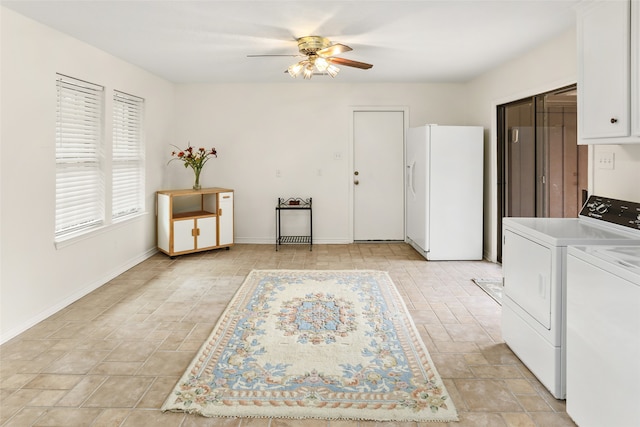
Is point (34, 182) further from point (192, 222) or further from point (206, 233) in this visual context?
point (206, 233)

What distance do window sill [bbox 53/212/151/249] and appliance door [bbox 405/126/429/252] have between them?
3.48 metres

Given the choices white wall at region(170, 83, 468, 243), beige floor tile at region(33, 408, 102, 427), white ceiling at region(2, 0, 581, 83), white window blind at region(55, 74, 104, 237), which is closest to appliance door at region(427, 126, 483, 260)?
white ceiling at region(2, 0, 581, 83)

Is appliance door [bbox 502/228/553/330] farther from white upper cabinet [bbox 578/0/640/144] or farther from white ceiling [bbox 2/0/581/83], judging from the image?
white ceiling [bbox 2/0/581/83]

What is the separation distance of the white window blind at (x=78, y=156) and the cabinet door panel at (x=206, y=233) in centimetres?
134

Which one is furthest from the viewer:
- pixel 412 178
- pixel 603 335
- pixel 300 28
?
pixel 412 178

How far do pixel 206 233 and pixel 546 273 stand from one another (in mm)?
4301

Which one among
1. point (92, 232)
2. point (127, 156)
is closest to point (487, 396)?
point (92, 232)

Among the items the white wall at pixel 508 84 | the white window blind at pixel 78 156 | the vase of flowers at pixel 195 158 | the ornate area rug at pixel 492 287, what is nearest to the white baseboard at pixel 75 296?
the white window blind at pixel 78 156

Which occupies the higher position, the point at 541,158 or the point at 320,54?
the point at 320,54

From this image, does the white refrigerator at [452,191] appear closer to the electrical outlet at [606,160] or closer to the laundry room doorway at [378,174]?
the laundry room doorway at [378,174]

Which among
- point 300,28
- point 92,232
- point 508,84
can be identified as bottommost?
point 92,232

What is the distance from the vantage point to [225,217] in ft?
18.9

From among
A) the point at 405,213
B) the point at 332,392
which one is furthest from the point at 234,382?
the point at 405,213

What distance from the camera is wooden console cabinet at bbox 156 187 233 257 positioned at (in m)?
5.30
